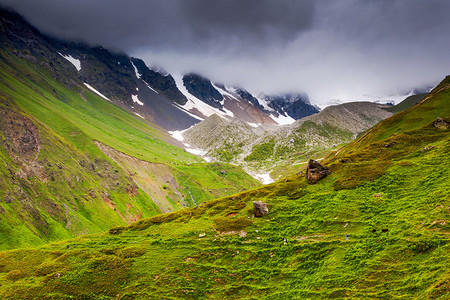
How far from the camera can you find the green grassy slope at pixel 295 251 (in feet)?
82.2

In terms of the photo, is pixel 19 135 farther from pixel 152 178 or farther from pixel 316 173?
pixel 316 173

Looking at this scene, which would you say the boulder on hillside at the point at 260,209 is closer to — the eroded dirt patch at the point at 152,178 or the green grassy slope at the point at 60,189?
the green grassy slope at the point at 60,189

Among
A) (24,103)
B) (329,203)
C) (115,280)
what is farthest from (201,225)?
(24,103)

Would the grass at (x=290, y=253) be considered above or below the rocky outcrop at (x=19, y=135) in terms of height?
below

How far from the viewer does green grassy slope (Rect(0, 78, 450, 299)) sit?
987 inches

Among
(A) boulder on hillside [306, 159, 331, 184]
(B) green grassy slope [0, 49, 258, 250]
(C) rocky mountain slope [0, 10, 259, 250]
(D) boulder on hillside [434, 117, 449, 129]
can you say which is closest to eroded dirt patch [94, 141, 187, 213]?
(C) rocky mountain slope [0, 10, 259, 250]

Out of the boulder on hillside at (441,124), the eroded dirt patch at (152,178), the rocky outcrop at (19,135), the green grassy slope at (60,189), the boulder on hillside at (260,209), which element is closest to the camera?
the boulder on hillside at (260,209)

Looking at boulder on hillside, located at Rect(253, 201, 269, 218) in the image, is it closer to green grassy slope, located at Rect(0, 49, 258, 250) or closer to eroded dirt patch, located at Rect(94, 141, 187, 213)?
green grassy slope, located at Rect(0, 49, 258, 250)

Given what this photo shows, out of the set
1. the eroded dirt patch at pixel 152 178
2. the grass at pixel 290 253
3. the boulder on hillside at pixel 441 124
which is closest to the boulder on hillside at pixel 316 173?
the grass at pixel 290 253

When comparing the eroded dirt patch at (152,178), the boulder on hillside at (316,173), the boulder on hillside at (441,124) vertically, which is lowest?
the eroded dirt patch at (152,178)

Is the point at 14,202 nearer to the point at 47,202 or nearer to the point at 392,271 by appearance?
the point at 47,202

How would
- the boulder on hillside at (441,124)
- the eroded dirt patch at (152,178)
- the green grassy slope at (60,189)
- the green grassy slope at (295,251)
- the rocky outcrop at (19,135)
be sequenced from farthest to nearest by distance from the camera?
the eroded dirt patch at (152,178)
the rocky outcrop at (19,135)
the green grassy slope at (60,189)
the boulder on hillside at (441,124)
the green grassy slope at (295,251)

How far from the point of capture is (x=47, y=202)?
8612cm

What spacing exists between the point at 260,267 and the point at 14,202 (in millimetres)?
79617
